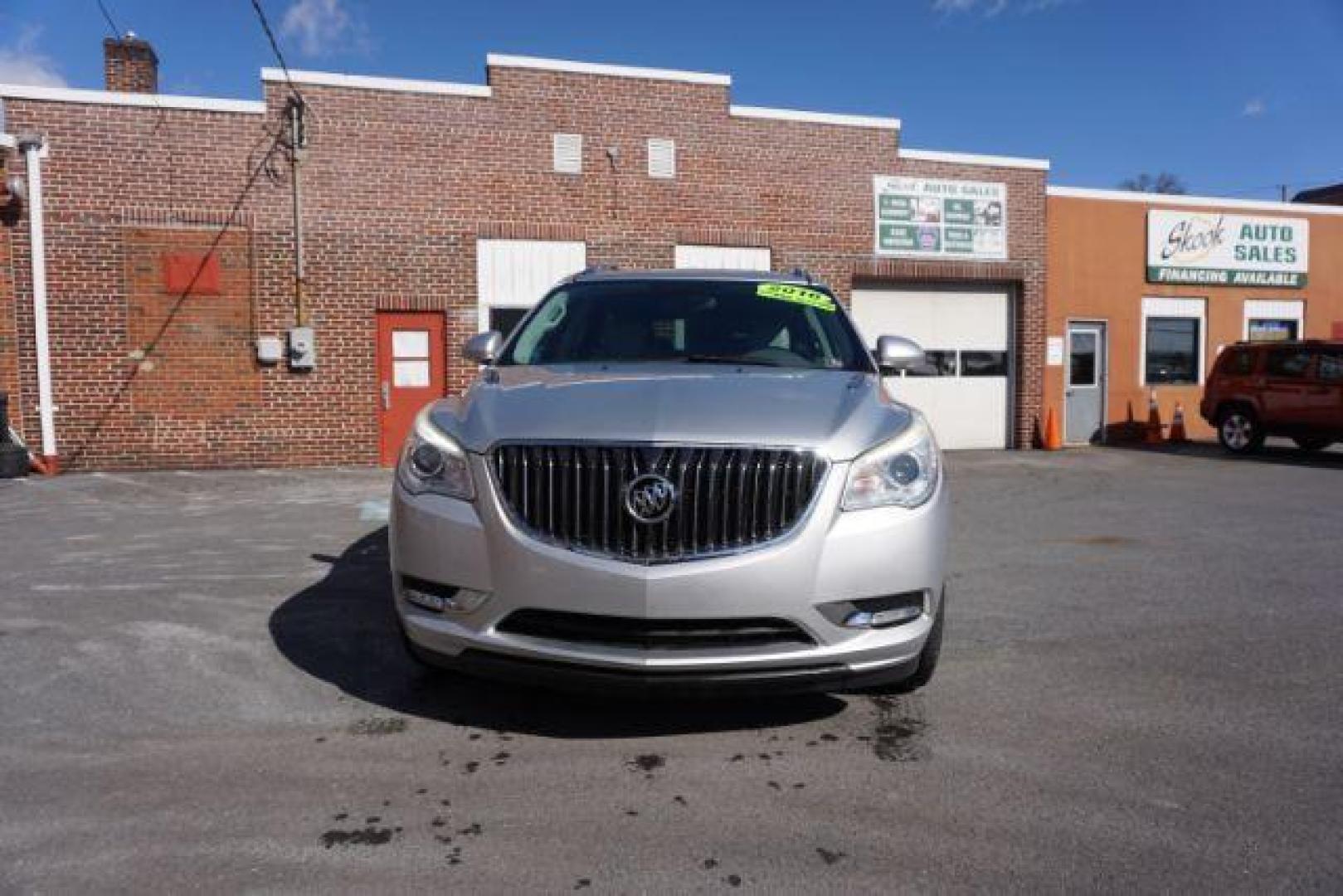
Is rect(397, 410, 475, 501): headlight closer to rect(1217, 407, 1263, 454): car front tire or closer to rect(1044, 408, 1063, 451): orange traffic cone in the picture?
rect(1044, 408, 1063, 451): orange traffic cone

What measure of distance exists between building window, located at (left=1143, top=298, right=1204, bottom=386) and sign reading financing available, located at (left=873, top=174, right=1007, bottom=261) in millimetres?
3745

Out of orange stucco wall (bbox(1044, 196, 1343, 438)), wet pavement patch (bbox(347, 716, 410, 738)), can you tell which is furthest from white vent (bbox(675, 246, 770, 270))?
wet pavement patch (bbox(347, 716, 410, 738))

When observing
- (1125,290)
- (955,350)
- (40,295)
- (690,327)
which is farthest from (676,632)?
(1125,290)

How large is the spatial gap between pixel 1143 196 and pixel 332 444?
47.1 ft

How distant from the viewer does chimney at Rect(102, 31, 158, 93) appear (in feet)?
42.4

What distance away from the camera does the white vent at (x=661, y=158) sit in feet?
44.4

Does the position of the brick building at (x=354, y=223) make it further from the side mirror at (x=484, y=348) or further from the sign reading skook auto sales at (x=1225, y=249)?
the side mirror at (x=484, y=348)

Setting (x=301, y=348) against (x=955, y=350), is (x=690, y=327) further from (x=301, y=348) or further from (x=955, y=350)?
(x=955, y=350)

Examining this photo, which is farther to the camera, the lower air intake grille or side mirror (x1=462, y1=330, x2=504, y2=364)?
side mirror (x1=462, y1=330, x2=504, y2=364)

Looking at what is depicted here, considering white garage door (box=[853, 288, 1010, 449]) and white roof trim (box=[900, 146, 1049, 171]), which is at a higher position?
white roof trim (box=[900, 146, 1049, 171])

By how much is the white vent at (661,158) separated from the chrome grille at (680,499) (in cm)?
1130

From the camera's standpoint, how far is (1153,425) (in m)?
17.1

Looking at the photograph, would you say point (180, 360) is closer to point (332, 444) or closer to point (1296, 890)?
point (332, 444)

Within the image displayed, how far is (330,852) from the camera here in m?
2.59
